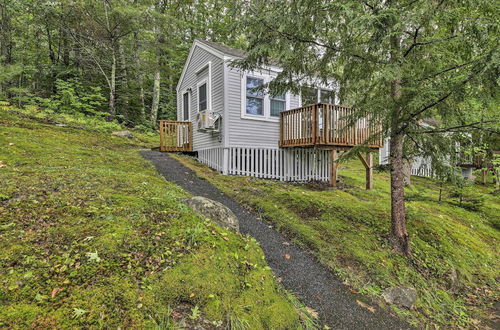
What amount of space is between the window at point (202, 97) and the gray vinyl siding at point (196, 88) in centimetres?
33

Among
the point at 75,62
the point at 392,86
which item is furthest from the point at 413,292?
the point at 75,62

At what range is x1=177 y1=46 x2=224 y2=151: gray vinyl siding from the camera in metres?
9.13

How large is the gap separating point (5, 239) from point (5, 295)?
790 mm

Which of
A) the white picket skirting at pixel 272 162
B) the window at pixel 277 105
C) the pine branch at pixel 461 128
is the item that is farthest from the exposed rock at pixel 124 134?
the pine branch at pixel 461 128

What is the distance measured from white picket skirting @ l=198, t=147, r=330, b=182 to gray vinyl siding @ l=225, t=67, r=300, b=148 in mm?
254

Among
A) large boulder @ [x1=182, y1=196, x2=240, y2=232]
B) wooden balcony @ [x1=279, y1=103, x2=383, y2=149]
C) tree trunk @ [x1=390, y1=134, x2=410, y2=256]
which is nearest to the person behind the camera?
large boulder @ [x1=182, y1=196, x2=240, y2=232]

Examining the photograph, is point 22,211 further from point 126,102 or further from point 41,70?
point 41,70

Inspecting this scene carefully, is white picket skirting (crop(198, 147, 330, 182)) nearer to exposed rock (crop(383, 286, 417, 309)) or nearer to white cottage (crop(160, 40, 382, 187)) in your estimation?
white cottage (crop(160, 40, 382, 187))

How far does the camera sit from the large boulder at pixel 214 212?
12.7ft

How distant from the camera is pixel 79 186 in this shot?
158 inches

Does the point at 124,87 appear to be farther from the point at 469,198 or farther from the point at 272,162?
the point at 469,198

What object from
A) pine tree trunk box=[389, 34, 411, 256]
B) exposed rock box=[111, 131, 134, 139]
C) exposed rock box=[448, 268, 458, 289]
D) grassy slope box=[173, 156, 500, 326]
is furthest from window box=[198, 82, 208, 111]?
exposed rock box=[448, 268, 458, 289]

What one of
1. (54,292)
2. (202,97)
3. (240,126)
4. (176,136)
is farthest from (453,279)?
(176,136)

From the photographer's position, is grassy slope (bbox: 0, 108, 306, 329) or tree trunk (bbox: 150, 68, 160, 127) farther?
tree trunk (bbox: 150, 68, 160, 127)
